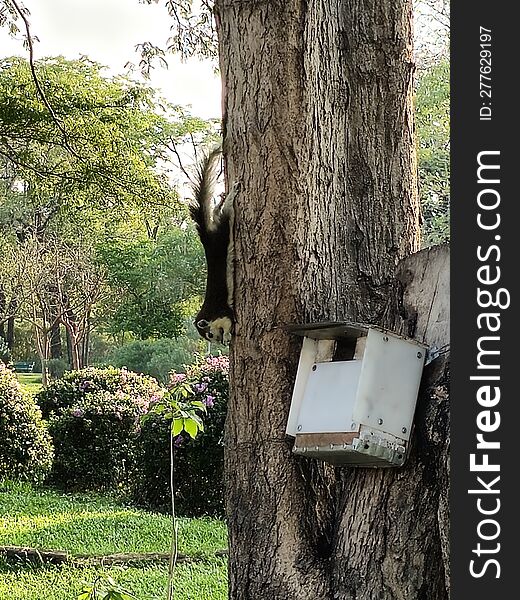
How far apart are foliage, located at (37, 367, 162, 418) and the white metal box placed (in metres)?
6.11

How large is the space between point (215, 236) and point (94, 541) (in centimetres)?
426

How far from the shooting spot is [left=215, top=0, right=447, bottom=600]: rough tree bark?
168 cm

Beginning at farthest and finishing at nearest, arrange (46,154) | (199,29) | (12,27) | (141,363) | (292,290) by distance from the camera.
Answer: (141,363), (46,154), (12,27), (199,29), (292,290)

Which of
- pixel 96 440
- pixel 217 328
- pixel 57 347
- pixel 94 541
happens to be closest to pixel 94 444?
pixel 96 440

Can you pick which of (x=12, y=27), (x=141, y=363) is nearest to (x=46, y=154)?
(x=12, y=27)

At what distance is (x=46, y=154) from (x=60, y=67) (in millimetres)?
820

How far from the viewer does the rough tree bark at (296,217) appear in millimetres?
1683

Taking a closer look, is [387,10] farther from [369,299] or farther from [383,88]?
[369,299]

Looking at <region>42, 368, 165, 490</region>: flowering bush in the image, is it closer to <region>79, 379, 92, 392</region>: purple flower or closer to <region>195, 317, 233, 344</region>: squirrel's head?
<region>79, 379, 92, 392</region>: purple flower

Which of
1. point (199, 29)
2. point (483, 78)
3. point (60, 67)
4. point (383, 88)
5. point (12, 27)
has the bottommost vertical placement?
point (483, 78)

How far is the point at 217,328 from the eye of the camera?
1836 millimetres

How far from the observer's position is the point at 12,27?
523 centimetres

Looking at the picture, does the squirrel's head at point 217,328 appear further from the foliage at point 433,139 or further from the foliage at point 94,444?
the foliage at point 433,139

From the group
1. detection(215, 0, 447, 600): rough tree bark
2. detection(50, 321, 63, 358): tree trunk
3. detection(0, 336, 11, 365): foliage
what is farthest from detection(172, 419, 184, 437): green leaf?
detection(50, 321, 63, 358): tree trunk
